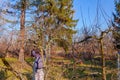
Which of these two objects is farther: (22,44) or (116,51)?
(22,44)

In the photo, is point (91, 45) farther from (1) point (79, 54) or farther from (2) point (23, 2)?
(2) point (23, 2)

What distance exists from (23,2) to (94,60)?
65.7ft

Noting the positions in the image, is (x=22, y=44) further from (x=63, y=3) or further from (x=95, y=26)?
(x=63, y=3)

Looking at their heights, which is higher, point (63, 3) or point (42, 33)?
point (63, 3)

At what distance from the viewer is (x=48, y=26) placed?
33.7ft

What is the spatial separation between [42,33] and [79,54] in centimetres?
217

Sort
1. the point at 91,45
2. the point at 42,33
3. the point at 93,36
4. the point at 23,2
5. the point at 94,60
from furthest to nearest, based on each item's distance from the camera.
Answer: the point at 23,2 < the point at 42,33 < the point at 94,60 < the point at 91,45 < the point at 93,36

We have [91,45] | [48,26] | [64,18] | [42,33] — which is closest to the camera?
[91,45]

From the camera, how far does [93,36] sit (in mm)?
6867

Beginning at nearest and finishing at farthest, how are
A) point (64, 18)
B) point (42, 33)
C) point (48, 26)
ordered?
point (42, 33) < point (48, 26) < point (64, 18)

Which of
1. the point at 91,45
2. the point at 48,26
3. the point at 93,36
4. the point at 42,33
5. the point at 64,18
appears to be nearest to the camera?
the point at 93,36

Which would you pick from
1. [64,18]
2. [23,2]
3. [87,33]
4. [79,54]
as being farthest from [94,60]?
[64,18]

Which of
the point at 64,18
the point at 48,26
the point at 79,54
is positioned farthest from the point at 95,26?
the point at 64,18

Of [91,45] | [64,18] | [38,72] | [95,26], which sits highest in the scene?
[64,18]
